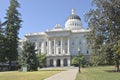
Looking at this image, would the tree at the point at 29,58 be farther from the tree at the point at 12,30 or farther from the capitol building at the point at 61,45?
the capitol building at the point at 61,45

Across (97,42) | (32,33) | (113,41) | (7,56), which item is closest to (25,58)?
(7,56)

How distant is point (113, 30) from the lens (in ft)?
107

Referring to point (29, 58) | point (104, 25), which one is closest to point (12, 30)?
point (29, 58)

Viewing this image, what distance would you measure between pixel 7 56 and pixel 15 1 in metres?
13.8

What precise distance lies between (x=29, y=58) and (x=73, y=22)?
66.5 meters

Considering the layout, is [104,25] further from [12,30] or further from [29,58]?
[12,30]

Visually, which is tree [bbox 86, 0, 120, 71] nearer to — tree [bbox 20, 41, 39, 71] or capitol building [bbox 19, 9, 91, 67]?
tree [bbox 20, 41, 39, 71]

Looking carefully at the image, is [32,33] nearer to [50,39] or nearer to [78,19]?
[50,39]

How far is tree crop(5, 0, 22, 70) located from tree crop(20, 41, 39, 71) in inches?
416

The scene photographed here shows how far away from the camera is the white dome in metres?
109

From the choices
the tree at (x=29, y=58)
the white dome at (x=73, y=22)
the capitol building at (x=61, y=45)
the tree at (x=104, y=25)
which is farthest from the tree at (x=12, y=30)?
the white dome at (x=73, y=22)

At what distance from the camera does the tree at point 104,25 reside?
3181cm

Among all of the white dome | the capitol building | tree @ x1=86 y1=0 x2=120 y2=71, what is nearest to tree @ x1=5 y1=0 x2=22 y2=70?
tree @ x1=86 y1=0 x2=120 y2=71

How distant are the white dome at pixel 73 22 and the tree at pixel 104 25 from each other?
7185 cm
